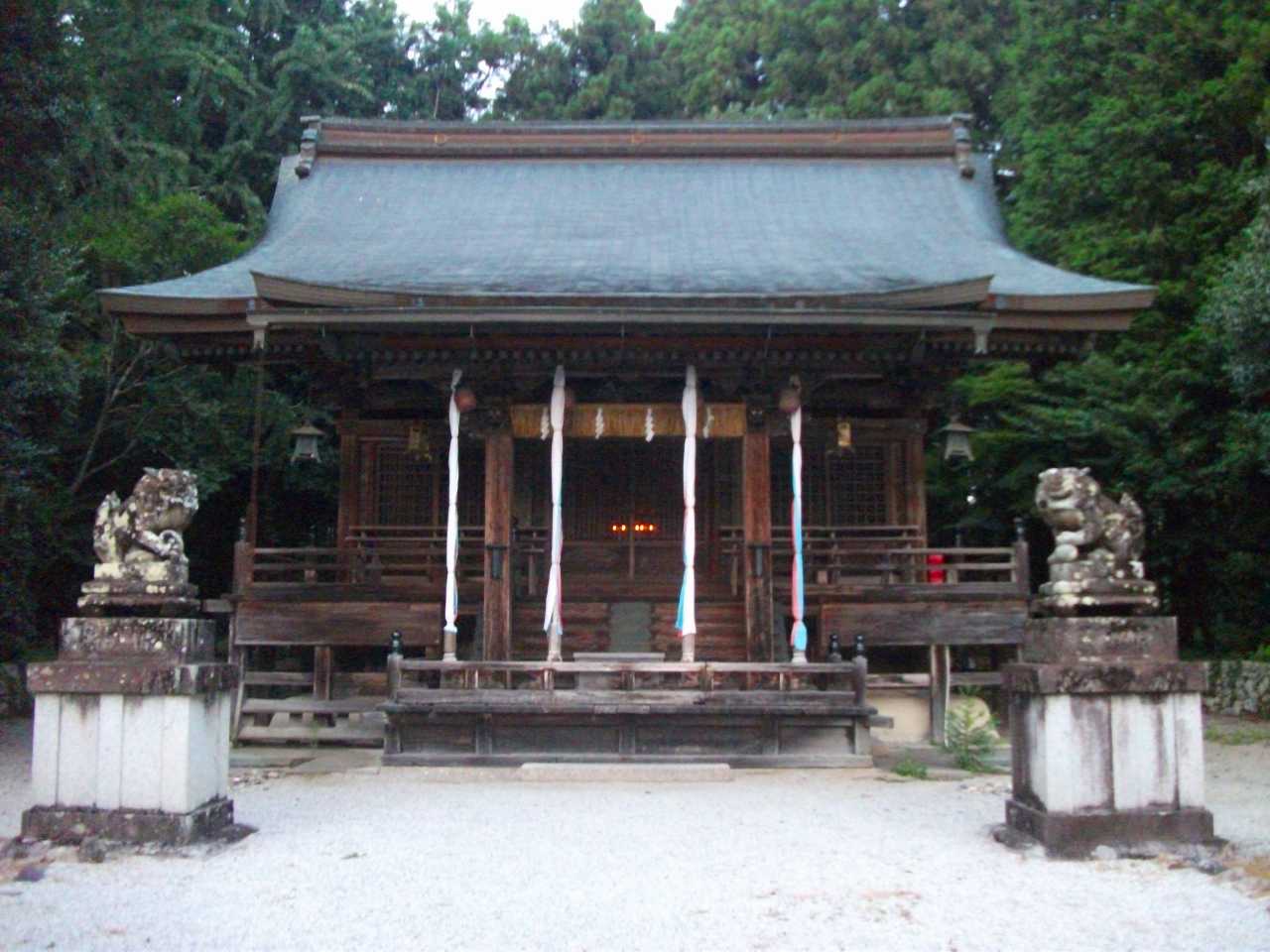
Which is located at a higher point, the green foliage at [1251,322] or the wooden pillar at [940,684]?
the green foliage at [1251,322]

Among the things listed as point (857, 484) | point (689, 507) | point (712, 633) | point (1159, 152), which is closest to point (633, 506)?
point (712, 633)

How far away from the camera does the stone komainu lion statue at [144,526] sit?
7.56 metres

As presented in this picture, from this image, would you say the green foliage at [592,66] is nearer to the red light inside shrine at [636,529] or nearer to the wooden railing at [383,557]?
the red light inside shrine at [636,529]

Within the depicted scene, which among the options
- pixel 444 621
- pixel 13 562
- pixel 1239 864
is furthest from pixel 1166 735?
pixel 13 562

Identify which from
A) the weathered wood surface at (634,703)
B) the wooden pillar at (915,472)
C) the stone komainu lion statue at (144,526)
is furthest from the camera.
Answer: the wooden pillar at (915,472)

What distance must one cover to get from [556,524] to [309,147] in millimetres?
9372

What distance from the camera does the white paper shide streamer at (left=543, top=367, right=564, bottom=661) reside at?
11547 millimetres

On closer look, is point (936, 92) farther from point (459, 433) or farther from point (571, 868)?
point (571, 868)

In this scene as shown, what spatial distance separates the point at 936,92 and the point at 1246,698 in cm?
1586

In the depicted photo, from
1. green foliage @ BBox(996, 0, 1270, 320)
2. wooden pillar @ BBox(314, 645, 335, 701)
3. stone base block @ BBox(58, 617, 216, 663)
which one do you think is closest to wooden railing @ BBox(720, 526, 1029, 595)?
wooden pillar @ BBox(314, 645, 335, 701)

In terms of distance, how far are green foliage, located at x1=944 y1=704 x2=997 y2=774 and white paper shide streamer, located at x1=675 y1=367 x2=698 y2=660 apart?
284 cm

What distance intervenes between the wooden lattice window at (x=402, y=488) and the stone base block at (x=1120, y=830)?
370 inches

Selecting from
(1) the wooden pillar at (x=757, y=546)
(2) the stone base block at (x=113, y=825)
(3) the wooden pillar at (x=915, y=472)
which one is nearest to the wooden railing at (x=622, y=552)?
(1) the wooden pillar at (x=757, y=546)

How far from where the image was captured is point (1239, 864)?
21.1ft
